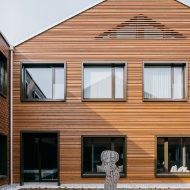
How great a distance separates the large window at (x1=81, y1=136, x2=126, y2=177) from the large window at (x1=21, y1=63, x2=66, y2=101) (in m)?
2.04

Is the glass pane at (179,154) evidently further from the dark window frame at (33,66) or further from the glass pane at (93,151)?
the dark window frame at (33,66)

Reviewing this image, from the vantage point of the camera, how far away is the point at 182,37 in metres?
14.3

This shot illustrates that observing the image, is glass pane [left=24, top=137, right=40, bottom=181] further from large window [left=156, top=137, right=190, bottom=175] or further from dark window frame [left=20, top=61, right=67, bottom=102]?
large window [left=156, top=137, right=190, bottom=175]

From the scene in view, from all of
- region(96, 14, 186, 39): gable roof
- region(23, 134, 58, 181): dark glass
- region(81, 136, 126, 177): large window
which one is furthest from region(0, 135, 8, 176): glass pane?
region(96, 14, 186, 39): gable roof

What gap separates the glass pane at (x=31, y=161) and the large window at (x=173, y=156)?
469 centimetres

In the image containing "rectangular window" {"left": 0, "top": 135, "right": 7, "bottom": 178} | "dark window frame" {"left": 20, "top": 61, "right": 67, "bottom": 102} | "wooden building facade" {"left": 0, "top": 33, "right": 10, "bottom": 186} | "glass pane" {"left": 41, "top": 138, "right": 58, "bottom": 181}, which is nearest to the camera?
"wooden building facade" {"left": 0, "top": 33, "right": 10, "bottom": 186}

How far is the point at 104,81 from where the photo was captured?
14.4 m

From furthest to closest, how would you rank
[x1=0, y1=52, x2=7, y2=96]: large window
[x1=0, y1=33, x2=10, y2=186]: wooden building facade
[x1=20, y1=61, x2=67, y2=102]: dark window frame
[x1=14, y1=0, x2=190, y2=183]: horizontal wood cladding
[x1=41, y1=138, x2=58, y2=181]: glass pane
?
[x1=41, y1=138, x2=58, y2=181]: glass pane
[x1=20, y1=61, x2=67, y2=102]: dark window frame
[x1=14, y1=0, x2=190, y2=183]: horizontal wood cladding
[x1=0, y1=52, x2=7, y2=96]: large window
[x1=0, y1=33, x2=10, y2=186]: wooden building facade

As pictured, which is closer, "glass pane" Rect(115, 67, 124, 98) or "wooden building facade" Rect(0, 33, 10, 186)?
"wooden building facade" Rect(0, 33, 10, 186)

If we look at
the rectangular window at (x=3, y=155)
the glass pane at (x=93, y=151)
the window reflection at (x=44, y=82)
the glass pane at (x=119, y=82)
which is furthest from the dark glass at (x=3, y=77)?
the glass pane at (x=119, y=82)

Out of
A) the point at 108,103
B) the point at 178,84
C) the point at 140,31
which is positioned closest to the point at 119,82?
the point at 108,103

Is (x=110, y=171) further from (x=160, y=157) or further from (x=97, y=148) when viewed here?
(x=160, y=157)

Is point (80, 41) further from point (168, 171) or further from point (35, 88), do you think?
point (168, 171)

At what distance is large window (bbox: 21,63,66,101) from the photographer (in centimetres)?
1432
